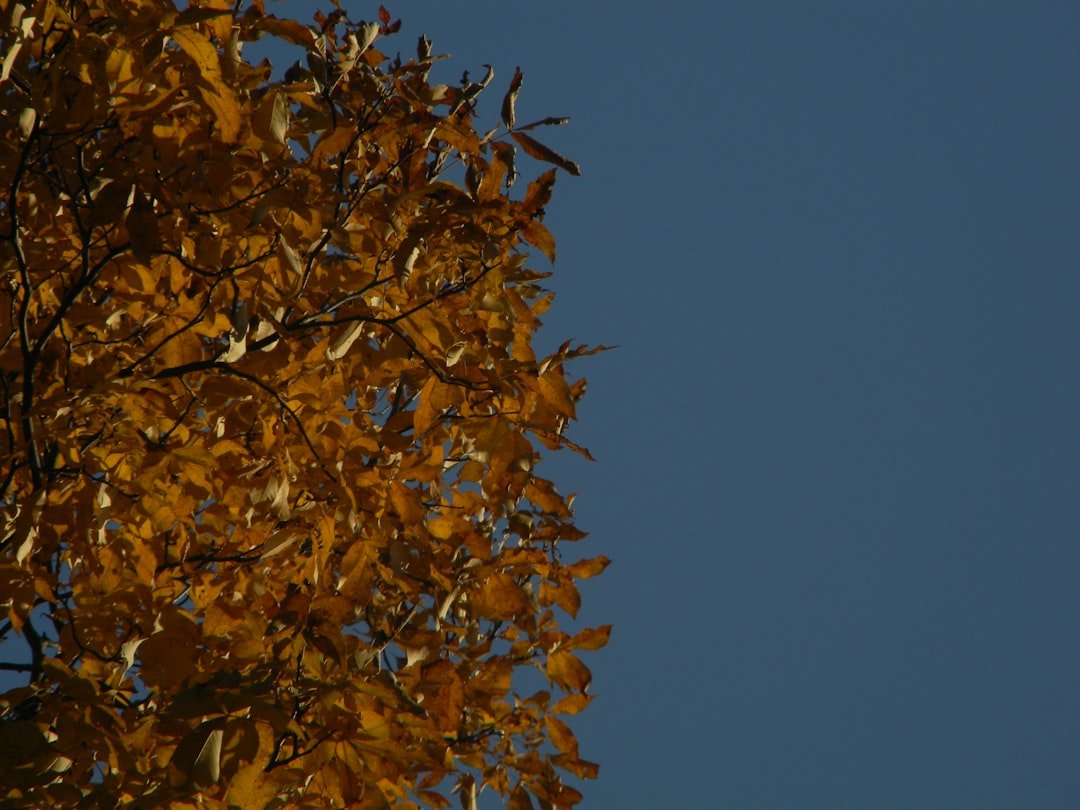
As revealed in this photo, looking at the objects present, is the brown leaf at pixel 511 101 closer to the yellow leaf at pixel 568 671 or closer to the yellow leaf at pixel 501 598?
the yellow leaf at pixel 501 598

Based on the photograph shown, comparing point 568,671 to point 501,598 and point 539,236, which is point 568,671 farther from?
point 539,236

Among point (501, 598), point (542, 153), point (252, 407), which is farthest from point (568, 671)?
point (542, 153)

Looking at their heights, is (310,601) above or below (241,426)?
below

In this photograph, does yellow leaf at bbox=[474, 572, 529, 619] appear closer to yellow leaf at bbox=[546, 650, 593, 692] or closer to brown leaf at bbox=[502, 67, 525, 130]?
yellow leaf at bbox=[546, 650, 593, 692]

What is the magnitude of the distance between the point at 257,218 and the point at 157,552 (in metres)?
1.26

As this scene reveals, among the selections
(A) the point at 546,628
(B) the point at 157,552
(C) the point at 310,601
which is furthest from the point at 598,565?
(B) the point at 157,552

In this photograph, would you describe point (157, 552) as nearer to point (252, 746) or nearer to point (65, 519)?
point (65, 519)

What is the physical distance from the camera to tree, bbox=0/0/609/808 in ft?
6.98

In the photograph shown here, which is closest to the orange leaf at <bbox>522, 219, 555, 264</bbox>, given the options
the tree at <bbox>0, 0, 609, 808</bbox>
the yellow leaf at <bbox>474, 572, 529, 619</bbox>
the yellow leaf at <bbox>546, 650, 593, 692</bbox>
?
the tree at <bbox>0, 0, 609, 808</bbox>

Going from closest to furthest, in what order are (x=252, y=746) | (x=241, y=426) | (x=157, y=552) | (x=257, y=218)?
(x=252, y=746)
(x=257, y=218)
(x=241, y=426)
(x=157, y=552)

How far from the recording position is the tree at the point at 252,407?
2.13m

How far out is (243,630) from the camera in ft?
8.27

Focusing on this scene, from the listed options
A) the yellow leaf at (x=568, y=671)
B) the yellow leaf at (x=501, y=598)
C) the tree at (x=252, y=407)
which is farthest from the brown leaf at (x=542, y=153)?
the yellow leaf at (x=568, y=671)

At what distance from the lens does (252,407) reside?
2775 millimetres
